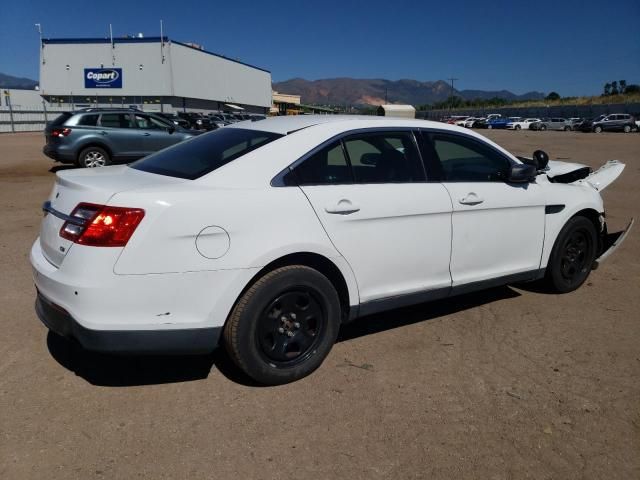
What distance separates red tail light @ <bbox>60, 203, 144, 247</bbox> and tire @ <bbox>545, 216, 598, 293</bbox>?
3557 mm

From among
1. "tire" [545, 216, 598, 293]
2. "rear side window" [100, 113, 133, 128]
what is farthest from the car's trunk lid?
"rear side window" [100, 113, 133, 128]

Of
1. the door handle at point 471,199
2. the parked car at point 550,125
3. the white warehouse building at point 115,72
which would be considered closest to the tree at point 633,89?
the parked car at point 550,125

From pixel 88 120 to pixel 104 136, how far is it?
0.56m

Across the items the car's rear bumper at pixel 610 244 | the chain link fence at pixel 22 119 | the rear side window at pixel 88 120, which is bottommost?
the car's rear bumper at pixel 610 244

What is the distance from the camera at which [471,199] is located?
153 inches

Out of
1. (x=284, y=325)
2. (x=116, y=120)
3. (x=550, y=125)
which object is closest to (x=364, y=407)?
(x=284, y=325)

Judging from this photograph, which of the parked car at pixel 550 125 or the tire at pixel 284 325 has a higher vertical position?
the parked car at pixel 550 125

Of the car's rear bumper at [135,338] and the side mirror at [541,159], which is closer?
the car's rear bumper at [135,338]

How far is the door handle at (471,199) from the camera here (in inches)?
152

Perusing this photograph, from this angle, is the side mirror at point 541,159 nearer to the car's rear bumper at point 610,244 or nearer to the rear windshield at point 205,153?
the car's rear bumper at point 610,244

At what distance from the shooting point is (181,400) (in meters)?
3.06

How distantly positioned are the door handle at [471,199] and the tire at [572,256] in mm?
1156

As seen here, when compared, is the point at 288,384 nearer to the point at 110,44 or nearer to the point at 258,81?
the point at 110,44

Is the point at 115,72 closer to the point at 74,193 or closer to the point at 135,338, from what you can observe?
the point at 74,193
